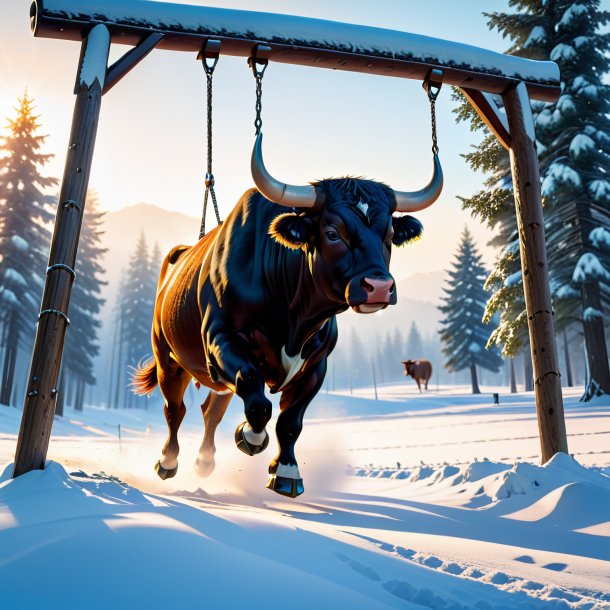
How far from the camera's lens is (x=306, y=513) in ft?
15.9

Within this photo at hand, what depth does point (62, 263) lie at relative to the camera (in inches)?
177

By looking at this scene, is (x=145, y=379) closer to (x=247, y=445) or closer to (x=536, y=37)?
(x=247, y=445)

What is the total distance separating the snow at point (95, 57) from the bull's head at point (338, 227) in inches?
78.7

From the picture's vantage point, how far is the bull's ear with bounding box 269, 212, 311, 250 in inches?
138

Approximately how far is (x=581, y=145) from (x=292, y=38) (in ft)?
39.7

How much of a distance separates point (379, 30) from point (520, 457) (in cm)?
578

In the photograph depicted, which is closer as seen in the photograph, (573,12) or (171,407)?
(171,407)

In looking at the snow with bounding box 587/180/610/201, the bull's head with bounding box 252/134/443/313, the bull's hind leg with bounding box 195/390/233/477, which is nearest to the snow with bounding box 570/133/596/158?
the snow with bounding box 587/180/610/201

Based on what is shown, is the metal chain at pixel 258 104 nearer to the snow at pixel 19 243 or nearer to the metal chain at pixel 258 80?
the metal chain at pixel 258 80

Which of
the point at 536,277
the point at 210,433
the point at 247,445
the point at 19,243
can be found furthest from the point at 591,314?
the point at 19,243

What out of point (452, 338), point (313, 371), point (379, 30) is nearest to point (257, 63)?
point (379, 30)

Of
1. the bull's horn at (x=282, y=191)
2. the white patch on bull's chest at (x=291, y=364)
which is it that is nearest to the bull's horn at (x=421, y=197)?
the bull's horn at (x=282, y=191)

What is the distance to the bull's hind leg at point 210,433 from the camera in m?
6.64

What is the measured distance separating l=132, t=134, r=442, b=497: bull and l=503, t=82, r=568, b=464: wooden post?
7.79 ft
